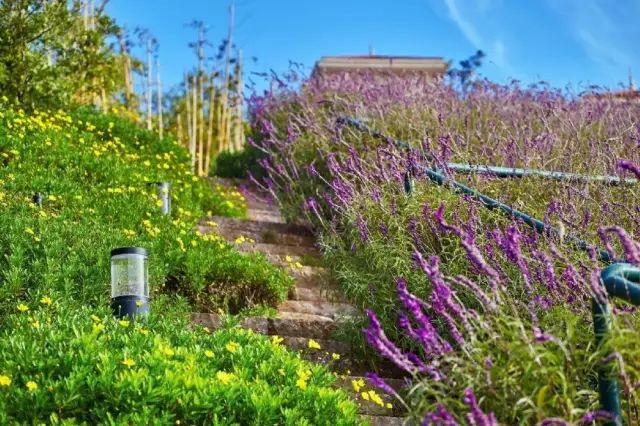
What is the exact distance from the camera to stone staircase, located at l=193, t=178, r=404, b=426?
13.3 ft

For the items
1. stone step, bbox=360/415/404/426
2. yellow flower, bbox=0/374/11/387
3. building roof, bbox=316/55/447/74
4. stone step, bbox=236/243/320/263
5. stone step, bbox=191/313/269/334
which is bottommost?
stone step, bbox=360/415/404/426

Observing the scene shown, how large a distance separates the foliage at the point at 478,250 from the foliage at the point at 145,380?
45 centimetres

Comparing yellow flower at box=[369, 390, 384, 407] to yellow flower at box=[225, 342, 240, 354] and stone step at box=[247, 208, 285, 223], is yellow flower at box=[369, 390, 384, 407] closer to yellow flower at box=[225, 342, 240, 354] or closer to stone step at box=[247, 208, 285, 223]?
yellow flower at box=[225, 342, 240, 354]

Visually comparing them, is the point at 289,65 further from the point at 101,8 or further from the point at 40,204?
the point at 40,204

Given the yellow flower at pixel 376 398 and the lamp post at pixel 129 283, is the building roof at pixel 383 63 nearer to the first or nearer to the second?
the lamp post at pixel 129 283

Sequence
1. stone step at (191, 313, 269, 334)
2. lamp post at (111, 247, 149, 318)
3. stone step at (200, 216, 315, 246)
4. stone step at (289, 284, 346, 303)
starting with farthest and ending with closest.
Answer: stone step at (200, 216, 315, 246) → stone step at (289, 284, 346, 303) → stone step at (191, 313, 269, 334) → lamp post at (111, 247, 149, 318)

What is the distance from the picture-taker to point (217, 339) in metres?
3.90

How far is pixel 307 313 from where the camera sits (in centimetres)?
575

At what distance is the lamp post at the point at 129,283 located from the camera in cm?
430

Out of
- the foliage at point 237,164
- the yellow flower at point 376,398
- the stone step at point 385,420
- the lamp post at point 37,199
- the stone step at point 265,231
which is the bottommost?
the stone step at point 385,420

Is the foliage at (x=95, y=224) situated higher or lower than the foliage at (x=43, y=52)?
lower

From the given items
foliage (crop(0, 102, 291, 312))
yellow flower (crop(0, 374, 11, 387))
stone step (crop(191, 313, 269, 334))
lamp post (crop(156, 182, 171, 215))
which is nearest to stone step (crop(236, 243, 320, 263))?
foliage (crop(0, 102, 291, 312))

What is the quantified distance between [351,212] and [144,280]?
1291 millimetres

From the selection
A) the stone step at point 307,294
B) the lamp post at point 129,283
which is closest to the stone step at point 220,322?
the lamp post at point 129,283
